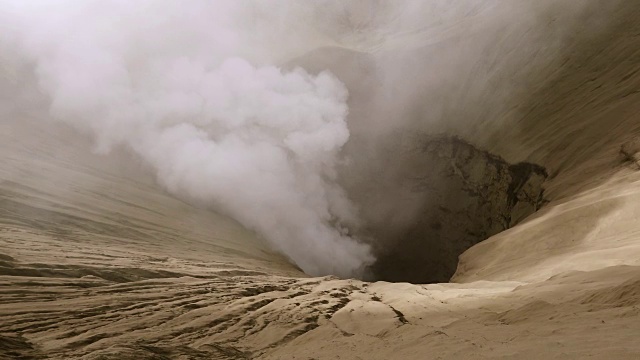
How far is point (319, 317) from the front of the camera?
18.0ft

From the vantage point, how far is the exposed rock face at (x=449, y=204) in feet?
41.0

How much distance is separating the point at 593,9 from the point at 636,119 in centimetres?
549

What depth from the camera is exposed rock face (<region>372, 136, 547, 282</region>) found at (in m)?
12.5

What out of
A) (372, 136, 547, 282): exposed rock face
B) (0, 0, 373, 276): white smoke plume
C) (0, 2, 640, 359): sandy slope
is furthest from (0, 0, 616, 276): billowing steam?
(0, 2, 640, 359): sandy slope

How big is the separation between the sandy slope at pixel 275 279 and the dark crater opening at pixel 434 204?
1.60m

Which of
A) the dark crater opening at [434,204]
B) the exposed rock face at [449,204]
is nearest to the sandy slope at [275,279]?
the exposed rock face at [449,204]

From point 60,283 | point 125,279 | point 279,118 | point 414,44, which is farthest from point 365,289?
point 414,44

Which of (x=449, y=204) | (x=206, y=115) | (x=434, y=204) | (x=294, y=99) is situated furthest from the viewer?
(x=294, y=99)

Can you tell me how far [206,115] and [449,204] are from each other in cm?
753

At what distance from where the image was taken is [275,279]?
737cm

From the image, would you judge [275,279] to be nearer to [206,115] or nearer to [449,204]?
[449,204]

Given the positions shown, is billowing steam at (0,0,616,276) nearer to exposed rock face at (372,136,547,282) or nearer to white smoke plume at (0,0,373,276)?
white smoke plume at (0,0,373,276)

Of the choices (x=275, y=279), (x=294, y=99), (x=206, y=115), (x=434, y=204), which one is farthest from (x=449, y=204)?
(x=275, y=279)

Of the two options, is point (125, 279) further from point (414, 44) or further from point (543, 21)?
point (414, 44)
